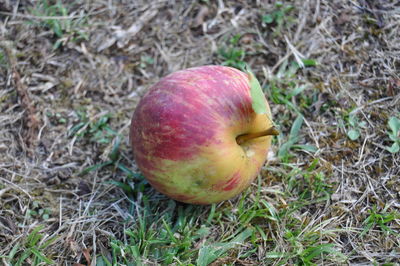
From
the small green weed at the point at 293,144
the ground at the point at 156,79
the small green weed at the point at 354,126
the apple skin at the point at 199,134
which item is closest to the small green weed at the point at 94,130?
the ground at the point at 156,79

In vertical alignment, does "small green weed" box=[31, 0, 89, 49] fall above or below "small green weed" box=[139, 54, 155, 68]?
above

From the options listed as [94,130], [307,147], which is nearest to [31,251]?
[94,130]

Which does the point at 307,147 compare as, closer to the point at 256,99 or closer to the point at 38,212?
the point at 256,99

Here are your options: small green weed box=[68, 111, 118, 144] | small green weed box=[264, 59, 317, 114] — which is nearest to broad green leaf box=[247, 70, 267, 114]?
small green weed box=[264, 59, 317, 114]

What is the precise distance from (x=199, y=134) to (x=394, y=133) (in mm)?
1279

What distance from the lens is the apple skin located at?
77.1 inches

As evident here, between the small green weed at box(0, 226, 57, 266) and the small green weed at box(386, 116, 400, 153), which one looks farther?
A: the small green weed at box(386, 116, 400, 153)

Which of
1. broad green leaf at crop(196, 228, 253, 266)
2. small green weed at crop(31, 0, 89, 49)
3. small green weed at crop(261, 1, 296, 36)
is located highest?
small green weed at crop(261, 1, 296, 36)

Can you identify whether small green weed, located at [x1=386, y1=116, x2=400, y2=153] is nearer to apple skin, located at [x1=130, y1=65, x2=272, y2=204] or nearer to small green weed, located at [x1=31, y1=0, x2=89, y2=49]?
apple skin, located at [x1=130, y1=65, x2=272, y2=204]

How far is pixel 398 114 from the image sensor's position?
8.48ft

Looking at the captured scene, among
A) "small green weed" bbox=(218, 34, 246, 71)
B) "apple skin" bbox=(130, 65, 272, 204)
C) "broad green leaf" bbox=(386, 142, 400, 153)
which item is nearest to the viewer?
"apple skin" bbox=(130, 65, 272, 204)

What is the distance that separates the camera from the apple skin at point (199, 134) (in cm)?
196

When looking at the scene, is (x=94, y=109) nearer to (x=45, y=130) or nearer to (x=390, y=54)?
(x=45, y=130)

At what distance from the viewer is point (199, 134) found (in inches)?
76.4
